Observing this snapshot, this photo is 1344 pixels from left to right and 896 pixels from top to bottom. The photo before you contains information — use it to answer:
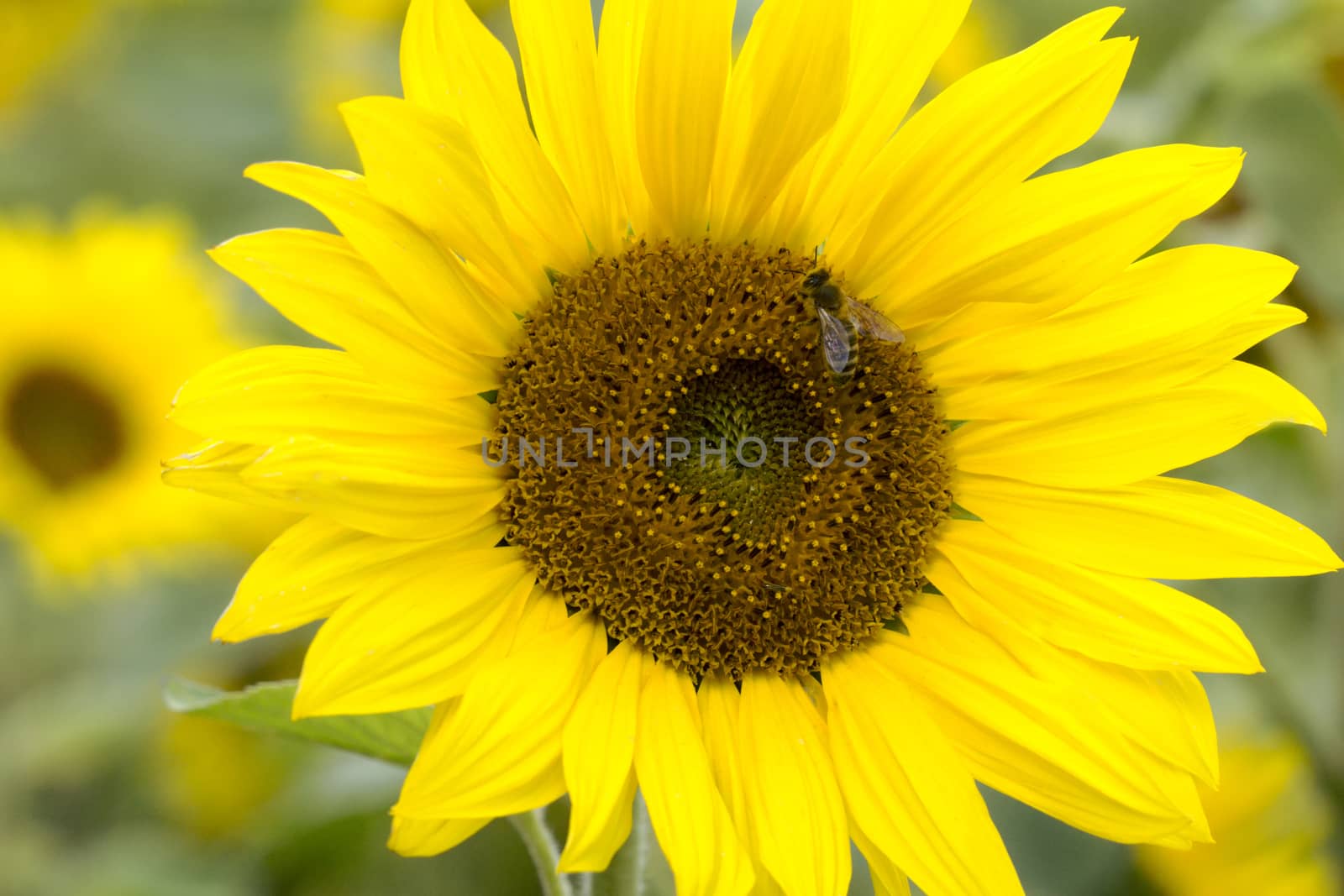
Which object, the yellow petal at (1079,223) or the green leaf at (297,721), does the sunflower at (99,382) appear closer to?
the green leaf at (297,721)

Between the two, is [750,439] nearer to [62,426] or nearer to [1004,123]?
[1004,123]

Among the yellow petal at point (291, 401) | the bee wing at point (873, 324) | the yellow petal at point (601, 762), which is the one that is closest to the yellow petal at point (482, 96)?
the yellow petal at point (291, 401)

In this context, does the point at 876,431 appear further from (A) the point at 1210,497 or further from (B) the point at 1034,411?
(A) the point at 1210,497

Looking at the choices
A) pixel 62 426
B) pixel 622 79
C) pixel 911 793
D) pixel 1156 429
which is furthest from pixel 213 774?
pixel 1156 429

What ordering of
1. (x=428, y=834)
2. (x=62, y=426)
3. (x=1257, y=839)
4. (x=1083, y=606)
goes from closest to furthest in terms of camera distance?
1. (x=428, y=834)
2. (x=1083, y=606)
3. (x=1257, y=839)
4. (x=62, y=426)

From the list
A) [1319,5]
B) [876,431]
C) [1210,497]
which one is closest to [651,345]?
[876,431]

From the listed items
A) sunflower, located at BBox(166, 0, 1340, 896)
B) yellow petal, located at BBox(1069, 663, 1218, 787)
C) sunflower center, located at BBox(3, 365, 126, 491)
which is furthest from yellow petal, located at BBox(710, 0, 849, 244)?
sunflower center, located at BBox(3, 365, 126, 491)

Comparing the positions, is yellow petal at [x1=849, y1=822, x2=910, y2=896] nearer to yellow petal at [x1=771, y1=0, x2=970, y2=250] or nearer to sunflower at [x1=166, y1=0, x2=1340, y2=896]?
sunflower at [x1=166, y1=0, x2=1340, y2=896]
